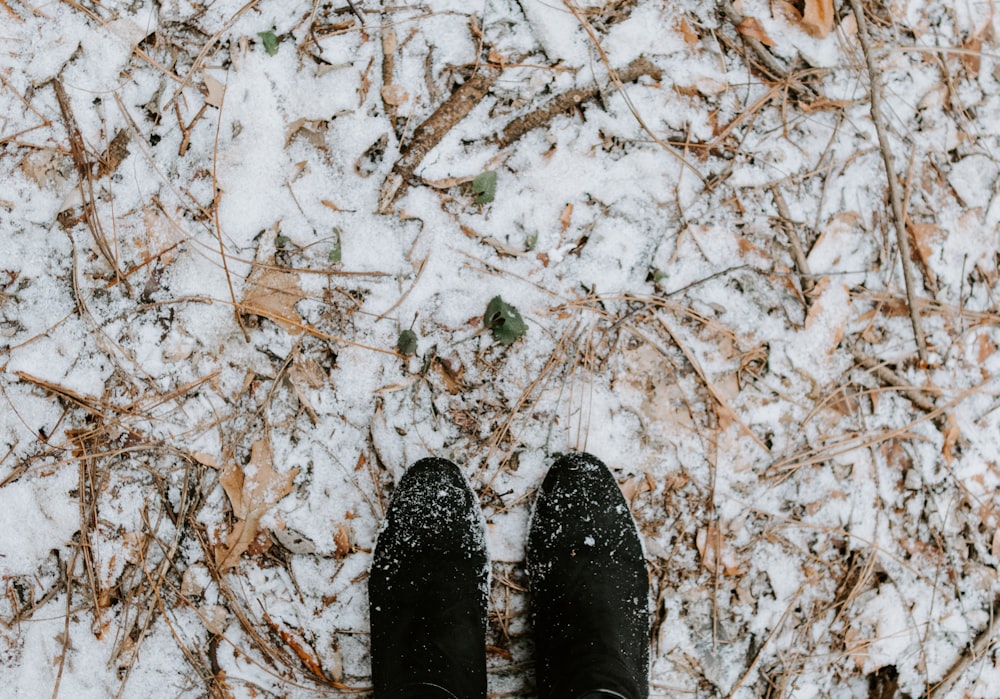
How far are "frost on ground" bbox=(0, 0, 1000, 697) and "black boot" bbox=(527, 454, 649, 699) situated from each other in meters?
0.06

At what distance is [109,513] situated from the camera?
1.61m

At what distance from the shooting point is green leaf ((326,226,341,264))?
1587 mm

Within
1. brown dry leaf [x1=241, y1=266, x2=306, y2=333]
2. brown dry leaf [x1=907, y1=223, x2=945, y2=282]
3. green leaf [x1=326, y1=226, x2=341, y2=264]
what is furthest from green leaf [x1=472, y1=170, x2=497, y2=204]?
brown dry leaf [x1=907, y1=223, x2=945, y2=282]

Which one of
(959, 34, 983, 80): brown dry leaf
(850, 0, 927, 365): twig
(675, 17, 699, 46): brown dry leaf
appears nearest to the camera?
(850, 0, 927, 365): twig

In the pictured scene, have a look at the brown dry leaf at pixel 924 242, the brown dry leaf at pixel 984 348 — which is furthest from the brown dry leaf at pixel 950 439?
the brown dry leaf at pixel 924 242

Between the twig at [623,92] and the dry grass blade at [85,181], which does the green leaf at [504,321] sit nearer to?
the twig at [623,92]

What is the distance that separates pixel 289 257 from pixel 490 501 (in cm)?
82

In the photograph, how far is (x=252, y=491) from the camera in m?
1.60

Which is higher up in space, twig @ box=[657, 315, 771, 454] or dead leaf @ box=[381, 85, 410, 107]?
dead leaf @ box=[381, 85, 410, 107]

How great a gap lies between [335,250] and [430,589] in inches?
35.8

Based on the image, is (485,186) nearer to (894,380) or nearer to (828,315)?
(828,315)

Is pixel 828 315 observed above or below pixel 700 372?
above

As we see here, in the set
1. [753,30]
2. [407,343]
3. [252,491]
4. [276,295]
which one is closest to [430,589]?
[252,491]

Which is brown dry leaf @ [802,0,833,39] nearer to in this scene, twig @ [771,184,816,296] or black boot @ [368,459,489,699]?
twig @ [771,184,816,296]
